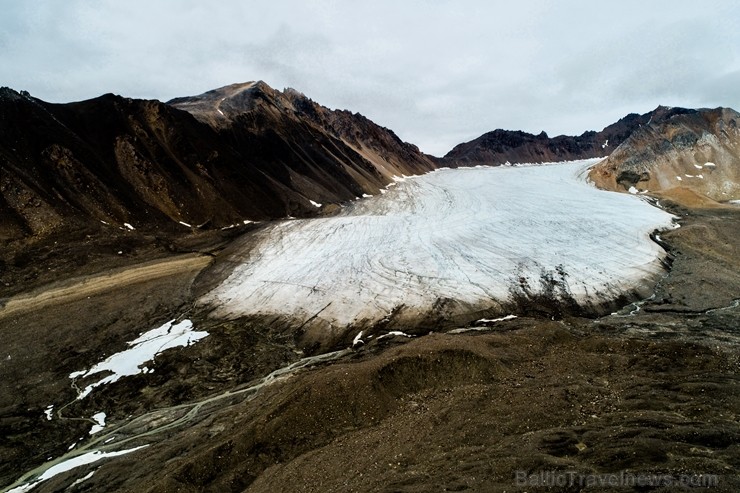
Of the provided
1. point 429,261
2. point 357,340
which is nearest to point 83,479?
point 357,340

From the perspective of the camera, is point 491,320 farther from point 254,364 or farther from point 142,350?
point 142,350

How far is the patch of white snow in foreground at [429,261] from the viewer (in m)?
18.2

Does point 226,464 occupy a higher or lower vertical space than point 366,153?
lower

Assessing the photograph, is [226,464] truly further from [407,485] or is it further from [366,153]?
[366,153]

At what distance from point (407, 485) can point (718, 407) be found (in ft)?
19.1

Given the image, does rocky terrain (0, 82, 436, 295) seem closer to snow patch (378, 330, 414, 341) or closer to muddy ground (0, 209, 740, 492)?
muddy ground (0, 209, 740, 492)

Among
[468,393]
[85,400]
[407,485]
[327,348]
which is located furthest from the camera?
[327,348]

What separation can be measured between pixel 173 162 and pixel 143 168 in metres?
2.57

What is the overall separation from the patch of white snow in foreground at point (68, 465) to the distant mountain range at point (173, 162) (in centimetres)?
1545

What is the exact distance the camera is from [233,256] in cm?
2356

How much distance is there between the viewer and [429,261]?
21922mm

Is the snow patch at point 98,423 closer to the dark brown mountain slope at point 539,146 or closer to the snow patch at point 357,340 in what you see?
the snow patch at point 357,340

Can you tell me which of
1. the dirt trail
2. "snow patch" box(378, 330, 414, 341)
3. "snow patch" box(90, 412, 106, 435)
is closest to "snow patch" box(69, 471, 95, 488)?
"snow patch" box(90, 412, 106, 435)

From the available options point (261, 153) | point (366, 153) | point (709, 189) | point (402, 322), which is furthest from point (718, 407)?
point (366, 153)
